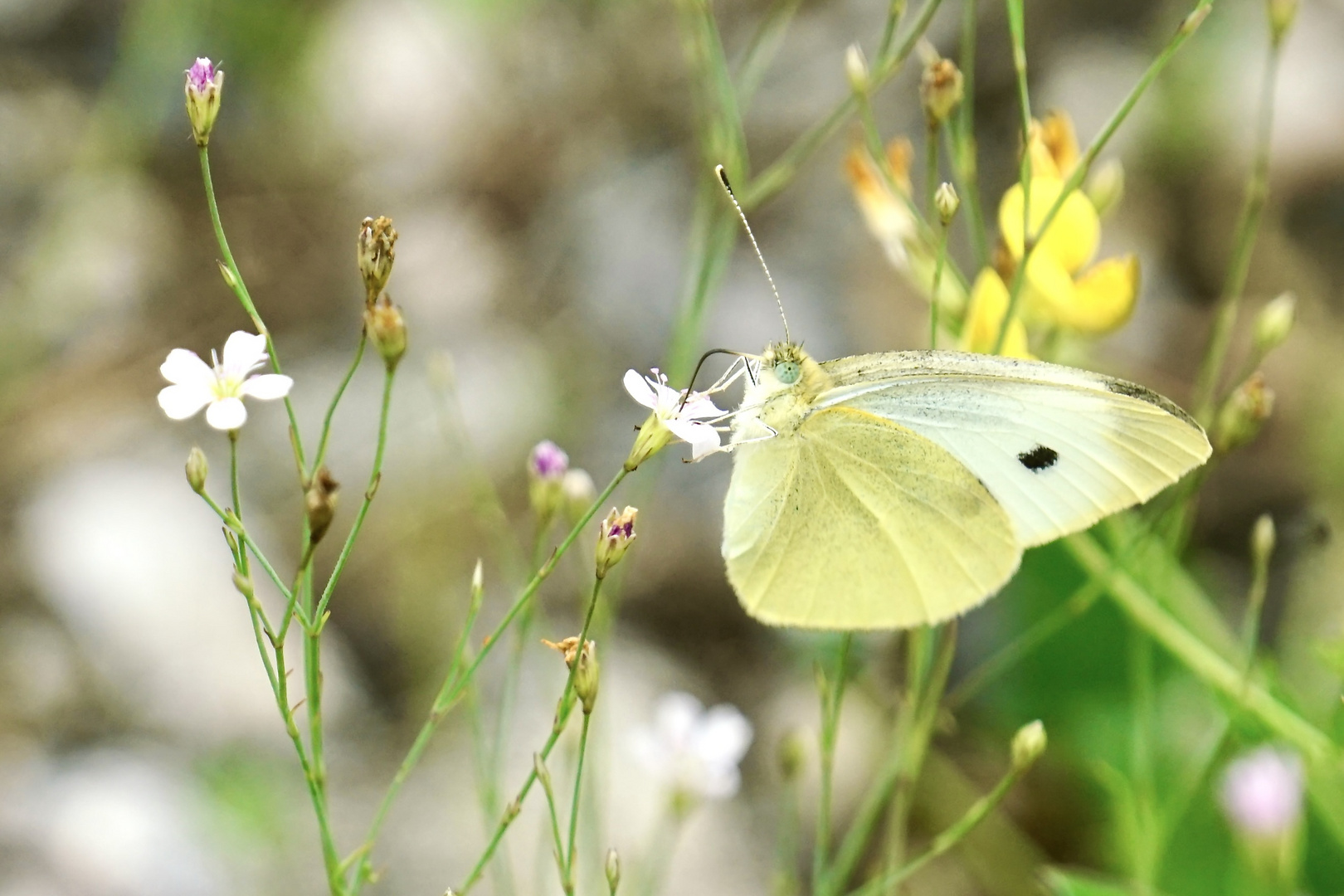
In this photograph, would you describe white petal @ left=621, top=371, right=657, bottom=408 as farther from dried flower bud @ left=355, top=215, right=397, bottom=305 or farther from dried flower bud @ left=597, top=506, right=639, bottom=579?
dried flower bud @ left=355, top=215, right=397, bottom=305

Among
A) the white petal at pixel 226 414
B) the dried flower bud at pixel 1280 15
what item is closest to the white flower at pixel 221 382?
the white petal at pixel 226 414

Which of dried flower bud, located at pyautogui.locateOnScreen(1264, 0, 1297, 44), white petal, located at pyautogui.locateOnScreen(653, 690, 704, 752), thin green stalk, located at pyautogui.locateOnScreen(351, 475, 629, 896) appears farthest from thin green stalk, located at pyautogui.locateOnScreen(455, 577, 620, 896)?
dried flower bud, located at pyautogui.locateOnScreen(1264, 0, 1297, 44)

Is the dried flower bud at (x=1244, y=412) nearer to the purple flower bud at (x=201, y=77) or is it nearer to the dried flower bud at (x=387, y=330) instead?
the dried flower bud at (x=387, y=330)

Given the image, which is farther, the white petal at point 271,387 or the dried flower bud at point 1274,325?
the dried flower bud at point 1274,325

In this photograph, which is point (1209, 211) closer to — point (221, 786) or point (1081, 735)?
point (1081, 735)

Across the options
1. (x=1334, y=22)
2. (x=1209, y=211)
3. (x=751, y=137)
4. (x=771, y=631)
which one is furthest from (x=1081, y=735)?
(x=1334, y=22)

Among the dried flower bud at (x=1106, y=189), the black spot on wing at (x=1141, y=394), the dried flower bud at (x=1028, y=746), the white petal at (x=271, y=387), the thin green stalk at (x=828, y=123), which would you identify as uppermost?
the white petal at (x=271, y=387)

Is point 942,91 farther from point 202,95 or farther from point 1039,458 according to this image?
point 202,95
